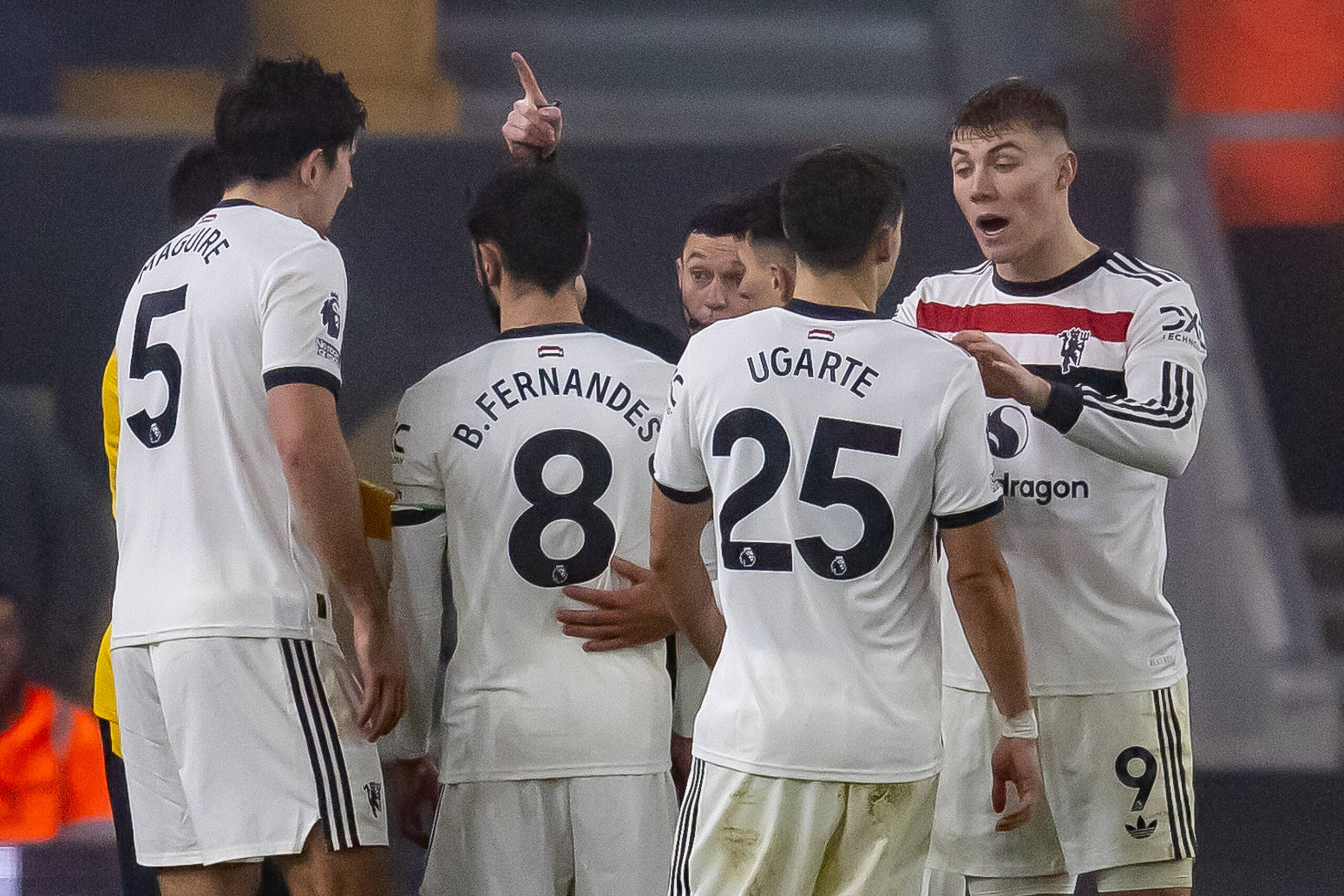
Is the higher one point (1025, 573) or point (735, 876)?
point (1025, 573)

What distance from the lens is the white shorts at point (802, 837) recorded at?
7.02ft

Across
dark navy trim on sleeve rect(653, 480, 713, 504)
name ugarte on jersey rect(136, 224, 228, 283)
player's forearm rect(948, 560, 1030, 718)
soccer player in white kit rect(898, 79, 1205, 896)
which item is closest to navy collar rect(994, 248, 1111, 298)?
soccer player in white kit rect(898, 79, 1205, 896)

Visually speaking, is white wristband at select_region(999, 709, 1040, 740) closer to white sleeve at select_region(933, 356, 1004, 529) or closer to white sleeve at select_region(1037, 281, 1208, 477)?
white sleeve at select_region(933, 356, 1004, 529)

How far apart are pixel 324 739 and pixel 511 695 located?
380 millimetres

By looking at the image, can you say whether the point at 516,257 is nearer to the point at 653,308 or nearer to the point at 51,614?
the point at 653,308

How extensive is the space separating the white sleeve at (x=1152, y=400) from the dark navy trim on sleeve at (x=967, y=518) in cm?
34

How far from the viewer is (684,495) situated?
2.35m

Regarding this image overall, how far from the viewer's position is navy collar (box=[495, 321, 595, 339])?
2.71 m

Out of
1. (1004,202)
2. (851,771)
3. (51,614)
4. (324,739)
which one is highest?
(1004,202)

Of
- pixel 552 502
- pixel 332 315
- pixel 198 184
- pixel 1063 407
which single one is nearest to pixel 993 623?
pixel 1063 407

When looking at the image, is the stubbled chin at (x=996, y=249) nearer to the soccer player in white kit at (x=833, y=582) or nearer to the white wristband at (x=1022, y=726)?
the soccer player in white kit at (x=833, y=582)

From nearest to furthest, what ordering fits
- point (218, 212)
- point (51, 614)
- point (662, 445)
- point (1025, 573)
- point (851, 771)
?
point (851, 771), point (662, 445), point (218, 212), point (1025, 573), point (51, 614)

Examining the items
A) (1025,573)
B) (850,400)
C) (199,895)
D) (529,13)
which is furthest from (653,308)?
(199,895)

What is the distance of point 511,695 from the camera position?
2617 millimetres
